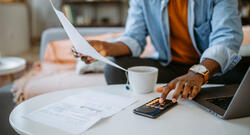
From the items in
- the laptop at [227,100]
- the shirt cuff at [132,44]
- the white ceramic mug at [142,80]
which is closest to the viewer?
A: the laptop at [227,100]

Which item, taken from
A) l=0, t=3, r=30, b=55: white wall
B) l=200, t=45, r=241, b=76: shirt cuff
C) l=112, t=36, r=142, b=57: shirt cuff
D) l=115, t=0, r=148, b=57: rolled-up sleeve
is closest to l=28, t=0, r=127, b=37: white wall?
l=0, t=3, r=30, b=55: white wall

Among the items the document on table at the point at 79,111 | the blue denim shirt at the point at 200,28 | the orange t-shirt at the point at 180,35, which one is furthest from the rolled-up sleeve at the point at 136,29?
the document on table at the point at 79,111

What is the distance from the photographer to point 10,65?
1.83m

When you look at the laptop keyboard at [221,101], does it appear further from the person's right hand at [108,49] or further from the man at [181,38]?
the person's right hand at [108,49]

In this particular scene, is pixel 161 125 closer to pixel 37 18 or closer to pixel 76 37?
pixel 76 37

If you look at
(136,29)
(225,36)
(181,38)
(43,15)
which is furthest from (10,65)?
(43,15)

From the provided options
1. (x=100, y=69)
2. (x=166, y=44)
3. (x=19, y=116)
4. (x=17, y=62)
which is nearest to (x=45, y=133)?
(x=19, y=116)

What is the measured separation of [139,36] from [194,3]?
28 cm

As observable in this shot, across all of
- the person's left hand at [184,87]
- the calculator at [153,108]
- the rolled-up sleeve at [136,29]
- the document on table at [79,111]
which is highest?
the rolled-up sleeve at [136,29]

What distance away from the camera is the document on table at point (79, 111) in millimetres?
582

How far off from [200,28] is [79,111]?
26.0 inches

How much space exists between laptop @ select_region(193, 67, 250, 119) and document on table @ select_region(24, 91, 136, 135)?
0.63ft

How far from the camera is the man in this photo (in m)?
0.91

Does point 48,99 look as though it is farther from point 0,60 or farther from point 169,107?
point 0,60
